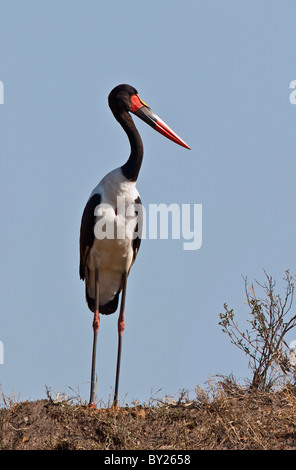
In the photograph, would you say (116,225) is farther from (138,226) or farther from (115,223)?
(138,226)

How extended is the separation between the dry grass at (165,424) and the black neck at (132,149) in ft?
8.44

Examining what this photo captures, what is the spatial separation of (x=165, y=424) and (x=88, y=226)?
98.9 inches

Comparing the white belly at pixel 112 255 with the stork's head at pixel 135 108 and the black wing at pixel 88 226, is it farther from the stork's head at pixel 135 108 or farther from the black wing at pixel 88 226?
the stork's head at pixel 135 108

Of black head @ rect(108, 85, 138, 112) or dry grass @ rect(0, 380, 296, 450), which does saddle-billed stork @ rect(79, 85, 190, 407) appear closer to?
black head @ rect(108, 85, 138, 112)

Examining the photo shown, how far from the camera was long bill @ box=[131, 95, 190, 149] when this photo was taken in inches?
387

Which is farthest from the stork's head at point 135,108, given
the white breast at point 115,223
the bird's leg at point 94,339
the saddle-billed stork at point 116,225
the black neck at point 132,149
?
the bird's leg at point 94,339

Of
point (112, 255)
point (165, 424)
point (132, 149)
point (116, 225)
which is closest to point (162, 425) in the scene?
point (165, 424)

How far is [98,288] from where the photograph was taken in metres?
9.44

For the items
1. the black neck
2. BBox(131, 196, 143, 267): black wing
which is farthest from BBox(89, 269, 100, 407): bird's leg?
the black neck

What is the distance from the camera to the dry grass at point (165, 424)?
7355mm

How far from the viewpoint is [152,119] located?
9.98m

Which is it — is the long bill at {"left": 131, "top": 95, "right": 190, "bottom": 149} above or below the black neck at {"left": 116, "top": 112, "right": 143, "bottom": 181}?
above

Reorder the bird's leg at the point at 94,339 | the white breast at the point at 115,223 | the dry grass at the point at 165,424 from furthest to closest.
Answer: the white breast at the point at 115,223 < the bird's leg at the point at 94,339 < the dry grass at the point at 165,424
